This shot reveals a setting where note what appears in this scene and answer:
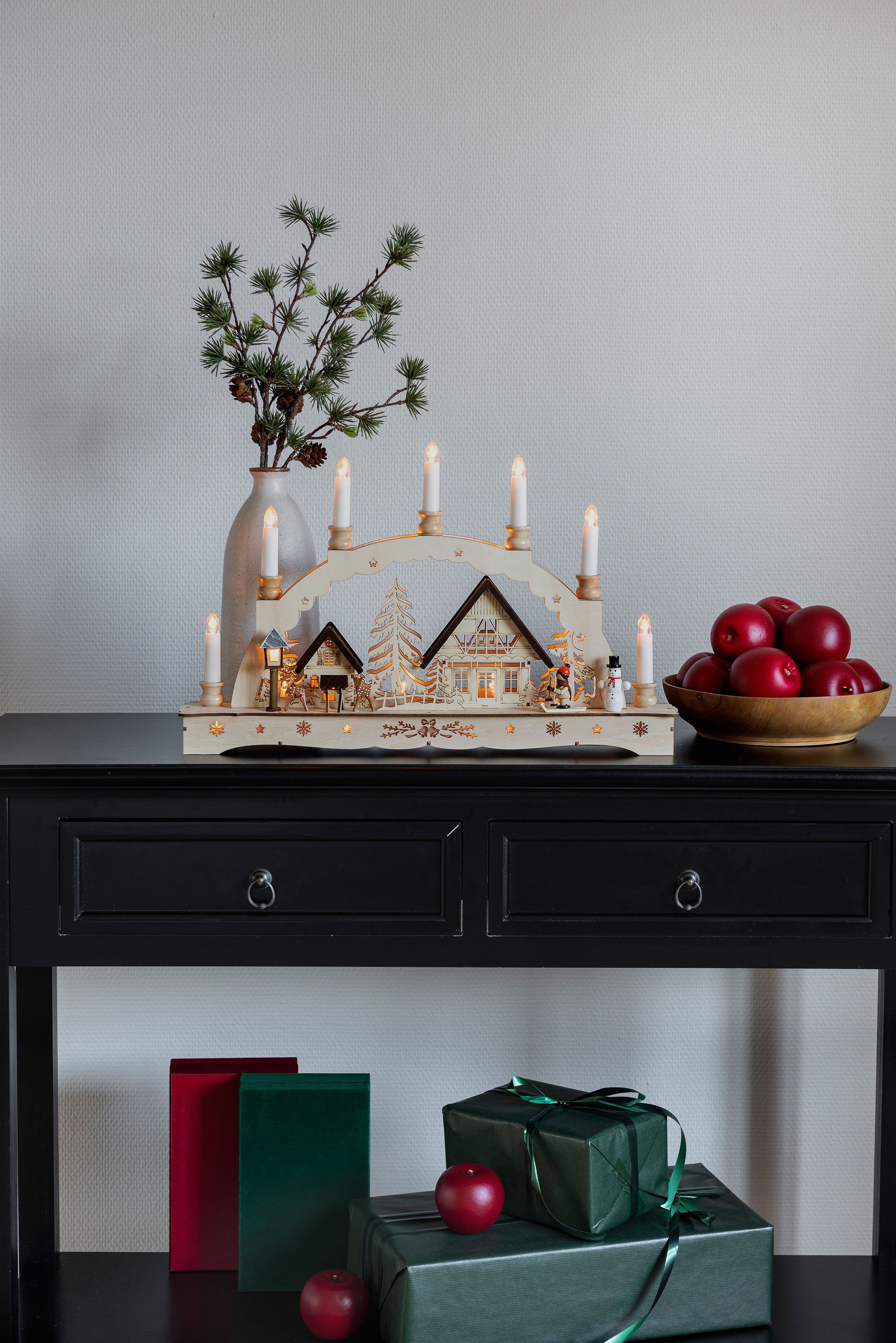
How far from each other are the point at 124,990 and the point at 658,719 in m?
0.84

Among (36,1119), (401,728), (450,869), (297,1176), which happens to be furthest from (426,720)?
(36,1119)

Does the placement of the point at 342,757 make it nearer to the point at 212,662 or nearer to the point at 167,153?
the point at 212,662

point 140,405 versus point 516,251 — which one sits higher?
point 516,251

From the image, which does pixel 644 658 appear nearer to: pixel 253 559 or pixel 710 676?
pixel 710 676

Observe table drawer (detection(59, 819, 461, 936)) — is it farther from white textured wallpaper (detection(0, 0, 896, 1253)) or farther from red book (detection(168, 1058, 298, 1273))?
white textured wallpaper (detection(0, 0, 896, 1253))

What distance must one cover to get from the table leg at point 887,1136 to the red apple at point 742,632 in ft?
1.41

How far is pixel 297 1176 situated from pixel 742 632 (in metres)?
0.74

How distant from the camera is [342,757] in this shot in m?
1.12

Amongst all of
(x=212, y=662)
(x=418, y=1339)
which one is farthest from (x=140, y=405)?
(x=418, y=1339)

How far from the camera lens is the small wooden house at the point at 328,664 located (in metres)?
1.14

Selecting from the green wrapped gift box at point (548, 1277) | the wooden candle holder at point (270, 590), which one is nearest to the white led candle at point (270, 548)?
the wooden candle holder at point (270, 590)

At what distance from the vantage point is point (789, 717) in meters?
1.16

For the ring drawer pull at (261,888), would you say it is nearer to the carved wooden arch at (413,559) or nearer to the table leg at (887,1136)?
the carved wooden arch at (413,559)

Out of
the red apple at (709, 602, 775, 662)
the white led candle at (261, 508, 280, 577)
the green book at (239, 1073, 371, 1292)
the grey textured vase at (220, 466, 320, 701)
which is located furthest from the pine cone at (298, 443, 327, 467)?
the green book at (239, 1073, 371, 1292)
